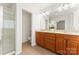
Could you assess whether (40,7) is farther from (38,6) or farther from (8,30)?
(8,30)

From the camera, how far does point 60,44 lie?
2045 mm

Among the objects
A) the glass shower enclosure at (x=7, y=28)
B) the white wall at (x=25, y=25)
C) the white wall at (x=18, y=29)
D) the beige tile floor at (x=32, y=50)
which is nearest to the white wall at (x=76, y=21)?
the beige tile floor at (x=32, y=50)

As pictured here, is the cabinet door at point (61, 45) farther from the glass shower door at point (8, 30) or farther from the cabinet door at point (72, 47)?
the glass shower door at point (8, 30)

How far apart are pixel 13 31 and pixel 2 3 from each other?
1.89 feet

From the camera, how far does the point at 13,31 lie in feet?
6.59

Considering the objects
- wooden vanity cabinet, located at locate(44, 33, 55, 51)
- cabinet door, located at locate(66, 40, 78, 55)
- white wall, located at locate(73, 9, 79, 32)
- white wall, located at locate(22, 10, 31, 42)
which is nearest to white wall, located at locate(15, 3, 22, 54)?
white wall, located at locate(22, 10, 31, 42)

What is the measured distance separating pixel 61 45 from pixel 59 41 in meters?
0.10

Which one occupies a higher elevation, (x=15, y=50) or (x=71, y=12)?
(x=71, y=12)

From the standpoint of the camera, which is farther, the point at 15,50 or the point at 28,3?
the point at 15,50

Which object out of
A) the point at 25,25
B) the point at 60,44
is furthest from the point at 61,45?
the point at 25,25

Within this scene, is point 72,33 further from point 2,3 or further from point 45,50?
point 2,3

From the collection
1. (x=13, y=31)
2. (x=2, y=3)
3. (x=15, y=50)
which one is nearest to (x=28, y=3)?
(x=2, y=3)

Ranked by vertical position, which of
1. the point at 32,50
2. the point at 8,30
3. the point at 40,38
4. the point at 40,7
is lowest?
the point at 32,50

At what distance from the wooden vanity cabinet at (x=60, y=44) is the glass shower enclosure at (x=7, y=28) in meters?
0.92
